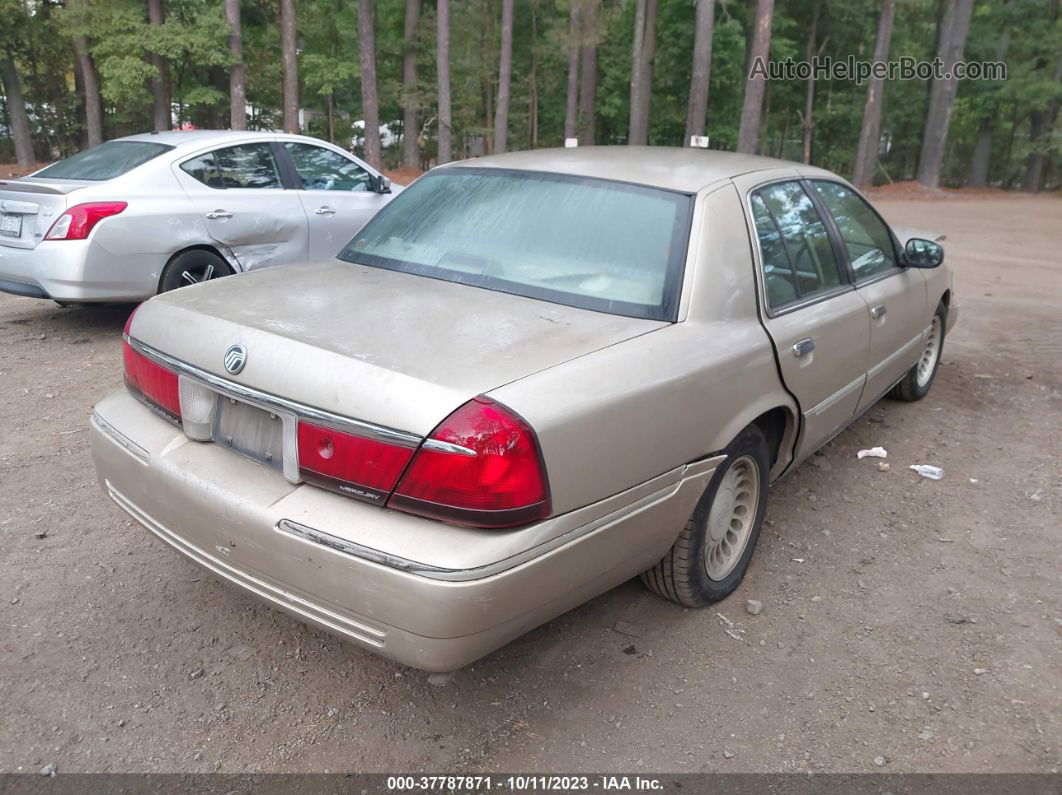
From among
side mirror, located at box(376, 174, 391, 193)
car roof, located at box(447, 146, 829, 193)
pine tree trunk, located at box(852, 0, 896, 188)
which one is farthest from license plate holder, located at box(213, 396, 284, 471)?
pine tree trunk, located at box(852, 0, 896, 188)

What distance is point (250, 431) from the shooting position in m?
2.48

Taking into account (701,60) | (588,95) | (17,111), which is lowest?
(17,111)

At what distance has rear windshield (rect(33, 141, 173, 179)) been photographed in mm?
6566

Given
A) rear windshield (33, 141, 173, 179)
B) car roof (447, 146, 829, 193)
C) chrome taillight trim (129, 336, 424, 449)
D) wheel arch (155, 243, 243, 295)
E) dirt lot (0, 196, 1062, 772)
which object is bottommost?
dirt lot (0, 196, 1062, 772)

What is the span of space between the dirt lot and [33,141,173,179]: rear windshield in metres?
3.00

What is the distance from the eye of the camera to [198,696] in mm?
2686

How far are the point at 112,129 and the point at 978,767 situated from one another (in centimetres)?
3593

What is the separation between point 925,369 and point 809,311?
2.80m

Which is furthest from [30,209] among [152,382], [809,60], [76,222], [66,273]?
[809,60]

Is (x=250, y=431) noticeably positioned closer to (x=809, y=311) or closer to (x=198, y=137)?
(x=809, y=311)

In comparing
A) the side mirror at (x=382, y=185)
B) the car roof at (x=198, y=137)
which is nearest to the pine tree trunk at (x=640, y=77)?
the side mirror at (x=382, y=185)

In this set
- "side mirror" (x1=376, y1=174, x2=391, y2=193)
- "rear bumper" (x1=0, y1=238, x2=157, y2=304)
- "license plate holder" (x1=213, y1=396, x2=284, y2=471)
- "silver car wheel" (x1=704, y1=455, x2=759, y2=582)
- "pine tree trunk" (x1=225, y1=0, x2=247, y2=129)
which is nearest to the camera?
"license plate holder" (x1=213, y1=396, x2=284, y2=471)

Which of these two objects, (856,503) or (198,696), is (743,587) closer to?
(856,503)

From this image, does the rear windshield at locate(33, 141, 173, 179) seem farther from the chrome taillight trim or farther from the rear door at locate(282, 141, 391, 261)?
the chrome taillight trim
